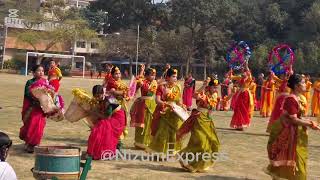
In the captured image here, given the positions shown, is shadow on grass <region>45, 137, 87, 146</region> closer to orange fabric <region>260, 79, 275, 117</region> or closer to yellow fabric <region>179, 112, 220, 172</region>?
yellow fabric <region>179, 112, 220, 172</region>

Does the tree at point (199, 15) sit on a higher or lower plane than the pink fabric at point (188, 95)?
higher

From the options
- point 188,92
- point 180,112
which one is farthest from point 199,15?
point 180,112

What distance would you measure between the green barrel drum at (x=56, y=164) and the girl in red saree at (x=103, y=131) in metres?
3.39

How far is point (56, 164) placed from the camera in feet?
18.3

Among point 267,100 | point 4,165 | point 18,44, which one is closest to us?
point 4,165

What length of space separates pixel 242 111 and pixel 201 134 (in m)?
7.07

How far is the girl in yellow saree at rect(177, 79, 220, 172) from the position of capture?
834 centimetres

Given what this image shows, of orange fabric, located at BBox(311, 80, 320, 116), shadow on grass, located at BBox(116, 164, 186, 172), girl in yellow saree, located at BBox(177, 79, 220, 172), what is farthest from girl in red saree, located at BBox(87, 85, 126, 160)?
orange fabric, located at BBox(311, 80, 320, 116)

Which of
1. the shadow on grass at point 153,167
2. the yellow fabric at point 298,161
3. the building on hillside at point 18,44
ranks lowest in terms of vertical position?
the shadow on grass at point 153,167

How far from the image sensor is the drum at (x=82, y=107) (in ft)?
30.2

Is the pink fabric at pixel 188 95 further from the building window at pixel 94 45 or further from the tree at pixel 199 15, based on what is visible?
the building window at pixel 94 45

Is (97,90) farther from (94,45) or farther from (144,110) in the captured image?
(94,45)

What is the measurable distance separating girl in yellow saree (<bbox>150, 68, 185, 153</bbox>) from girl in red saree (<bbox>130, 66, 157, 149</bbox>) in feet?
2.88

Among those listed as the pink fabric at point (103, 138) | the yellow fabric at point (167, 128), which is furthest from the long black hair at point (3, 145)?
the yellow fabric at point (167, 128)
